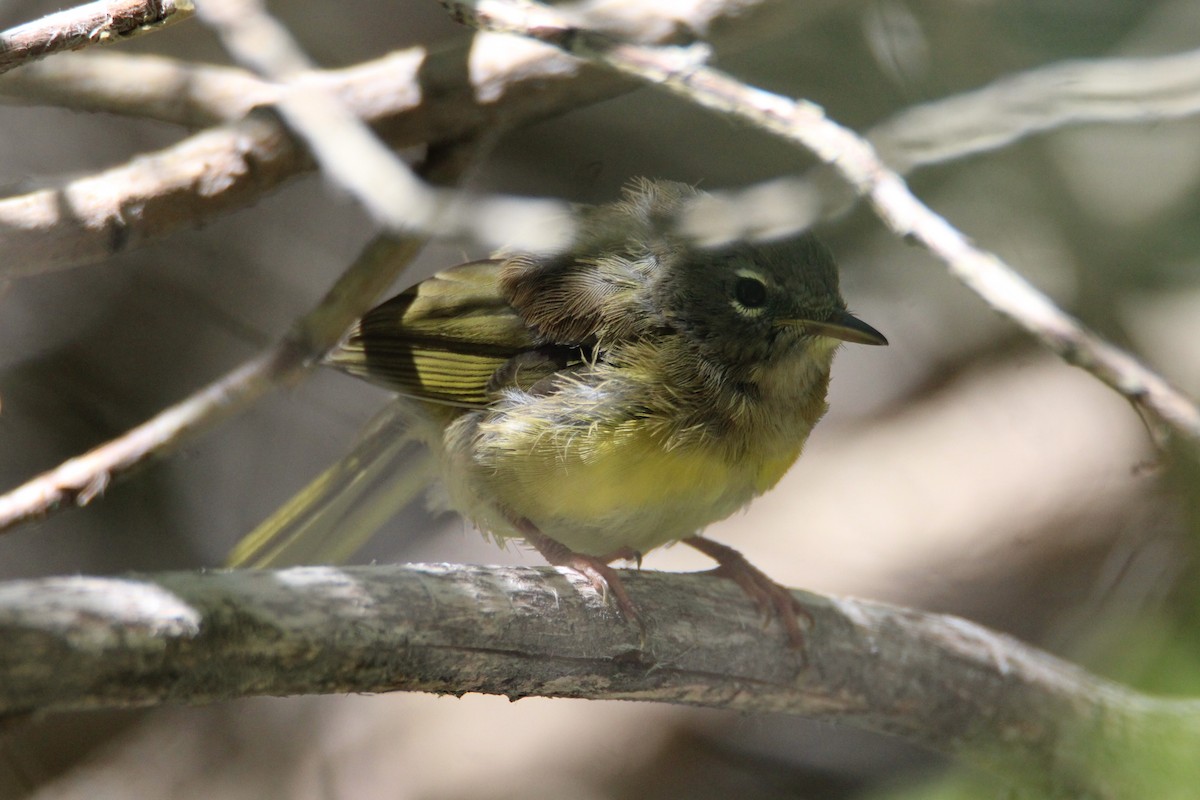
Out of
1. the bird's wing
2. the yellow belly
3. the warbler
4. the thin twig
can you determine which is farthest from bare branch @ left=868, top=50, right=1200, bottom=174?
the bird's wing

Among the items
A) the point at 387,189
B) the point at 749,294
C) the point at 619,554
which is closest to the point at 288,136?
the point at 387,189

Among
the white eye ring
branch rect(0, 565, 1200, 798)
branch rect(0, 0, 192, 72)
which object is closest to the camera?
branch rect(0, 565, 1200, 798)

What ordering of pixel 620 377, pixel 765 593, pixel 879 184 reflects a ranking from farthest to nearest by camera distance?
1. pixel 765 593
2. pixel 620 377
3. pixel 879 184

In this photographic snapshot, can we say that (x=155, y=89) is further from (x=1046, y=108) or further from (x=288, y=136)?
(x=1046, y=108)

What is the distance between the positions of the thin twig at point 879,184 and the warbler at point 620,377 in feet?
2.10

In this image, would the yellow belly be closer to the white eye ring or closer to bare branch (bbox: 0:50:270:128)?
the white eye ring

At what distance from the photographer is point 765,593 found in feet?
9.69

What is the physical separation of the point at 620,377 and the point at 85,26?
1.43 m

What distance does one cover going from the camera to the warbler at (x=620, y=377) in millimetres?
2701

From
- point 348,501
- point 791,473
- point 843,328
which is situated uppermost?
point 843,328

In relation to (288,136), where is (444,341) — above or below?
below

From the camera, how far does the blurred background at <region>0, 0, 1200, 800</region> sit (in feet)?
14.9

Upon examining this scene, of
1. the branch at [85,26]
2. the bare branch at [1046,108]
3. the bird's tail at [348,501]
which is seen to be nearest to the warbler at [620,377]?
the bird's tail at [348,501]


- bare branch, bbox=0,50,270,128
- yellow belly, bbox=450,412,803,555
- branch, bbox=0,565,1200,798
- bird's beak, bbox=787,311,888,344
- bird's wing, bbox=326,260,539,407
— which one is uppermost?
bare branch, bbox=0,50,270,128
